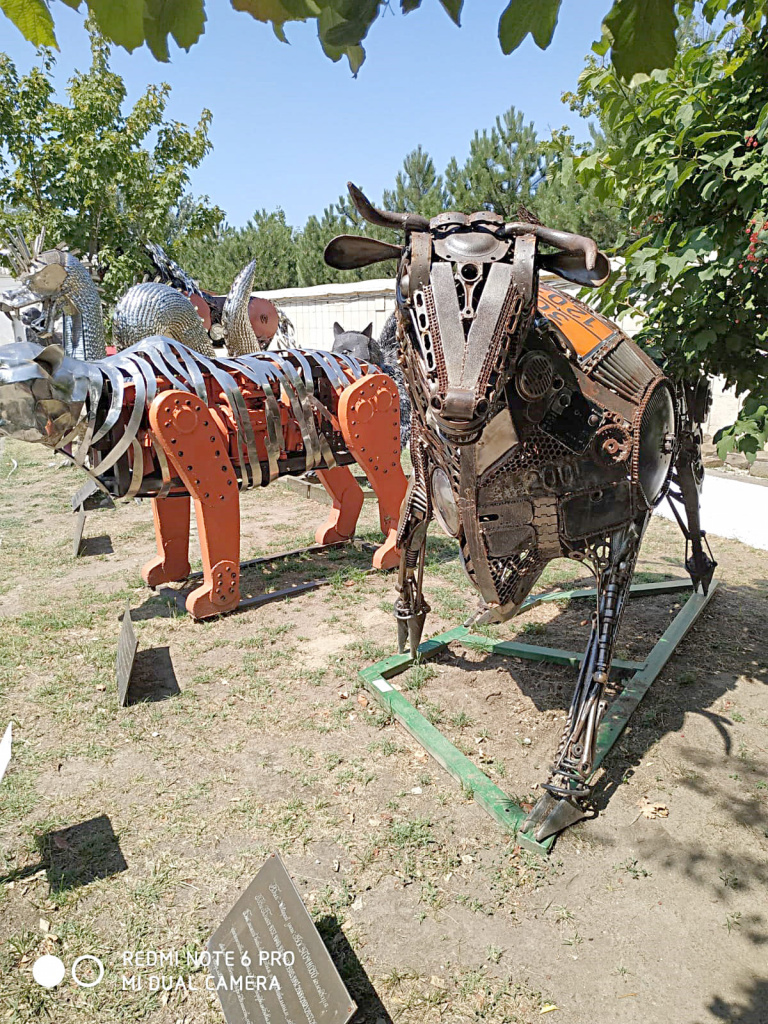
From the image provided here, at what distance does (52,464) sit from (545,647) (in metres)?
9.99

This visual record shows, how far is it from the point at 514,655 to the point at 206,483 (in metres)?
2.39

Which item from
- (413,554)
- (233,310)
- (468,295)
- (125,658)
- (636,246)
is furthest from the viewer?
(233,310)

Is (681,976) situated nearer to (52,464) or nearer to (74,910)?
(74,910)

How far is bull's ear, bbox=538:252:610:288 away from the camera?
7.22ft

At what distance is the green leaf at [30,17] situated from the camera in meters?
1.15

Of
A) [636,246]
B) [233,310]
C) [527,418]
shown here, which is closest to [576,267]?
[527,418]

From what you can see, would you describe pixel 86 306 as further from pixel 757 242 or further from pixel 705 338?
pixel 757 242

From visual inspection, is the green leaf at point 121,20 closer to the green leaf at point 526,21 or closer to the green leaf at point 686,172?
the green leaf at point 526,21

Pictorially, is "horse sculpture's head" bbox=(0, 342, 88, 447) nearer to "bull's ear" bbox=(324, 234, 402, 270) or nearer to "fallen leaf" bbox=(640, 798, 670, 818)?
"bull's ear" bbox=(324, 234, 402, 270)

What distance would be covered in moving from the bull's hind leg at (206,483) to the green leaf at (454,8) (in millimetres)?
3585

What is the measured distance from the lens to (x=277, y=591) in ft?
18.2

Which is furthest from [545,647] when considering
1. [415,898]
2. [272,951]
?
[272,951]

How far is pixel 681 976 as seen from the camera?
221 cm

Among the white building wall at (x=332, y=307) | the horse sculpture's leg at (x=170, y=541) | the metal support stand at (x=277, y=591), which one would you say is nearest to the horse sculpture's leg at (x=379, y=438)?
the metal support stand at (x=277, y=591)
